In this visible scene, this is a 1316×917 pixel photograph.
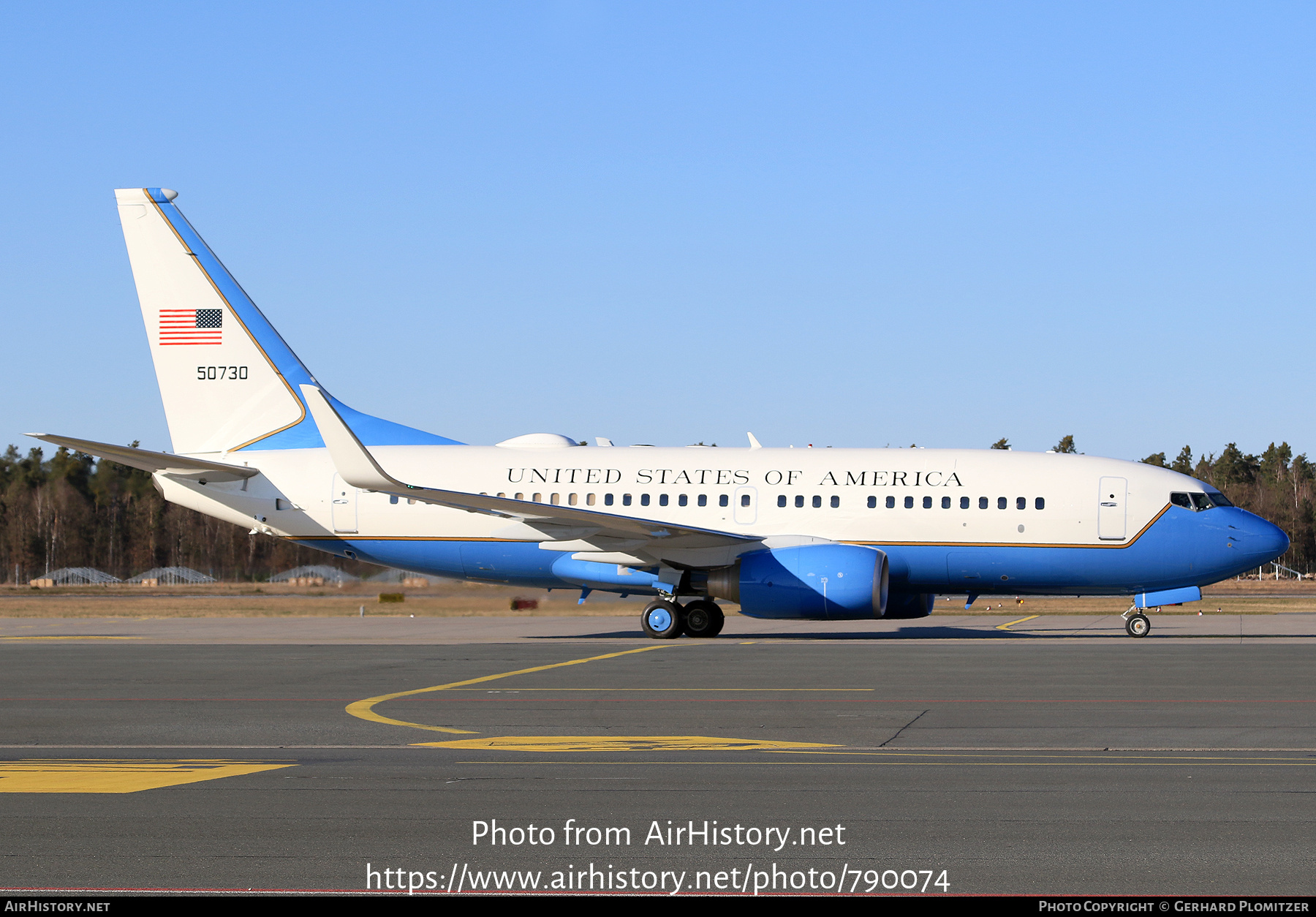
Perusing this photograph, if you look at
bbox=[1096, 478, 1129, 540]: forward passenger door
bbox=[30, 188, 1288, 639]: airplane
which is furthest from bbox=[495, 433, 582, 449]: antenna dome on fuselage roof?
bbox=[1096, 478, 1129, 540]: forward passenger door

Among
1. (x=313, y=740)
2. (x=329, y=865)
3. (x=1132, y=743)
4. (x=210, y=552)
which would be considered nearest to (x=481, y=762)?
(x=313, y=740)

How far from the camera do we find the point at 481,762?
10.3m

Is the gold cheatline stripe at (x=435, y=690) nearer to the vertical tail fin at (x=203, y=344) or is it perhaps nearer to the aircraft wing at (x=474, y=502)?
the aircraft wing at (x=474, y=502)

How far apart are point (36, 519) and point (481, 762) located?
85749mm

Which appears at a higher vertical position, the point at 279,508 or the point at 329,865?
the point at 279,508

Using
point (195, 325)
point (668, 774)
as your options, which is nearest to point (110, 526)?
point (195, 325)

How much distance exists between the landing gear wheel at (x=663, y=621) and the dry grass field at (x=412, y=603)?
4.15m

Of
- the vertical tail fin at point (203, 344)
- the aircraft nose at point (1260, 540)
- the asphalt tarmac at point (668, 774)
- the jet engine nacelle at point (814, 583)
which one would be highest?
the vertical tail fin at point (203, 344)

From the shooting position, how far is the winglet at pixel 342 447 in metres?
25.3

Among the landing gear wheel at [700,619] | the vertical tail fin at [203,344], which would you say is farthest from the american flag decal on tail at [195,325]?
the landing gear wheel at [700,619]

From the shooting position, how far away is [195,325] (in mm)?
30844

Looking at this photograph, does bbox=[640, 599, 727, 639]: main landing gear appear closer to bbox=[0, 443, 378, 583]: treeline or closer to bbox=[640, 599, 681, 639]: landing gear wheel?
bbox=[640, 599, 681, 639]: landing gear wheel

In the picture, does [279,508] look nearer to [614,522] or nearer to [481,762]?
[614,522]

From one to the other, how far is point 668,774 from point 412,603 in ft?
75.2
